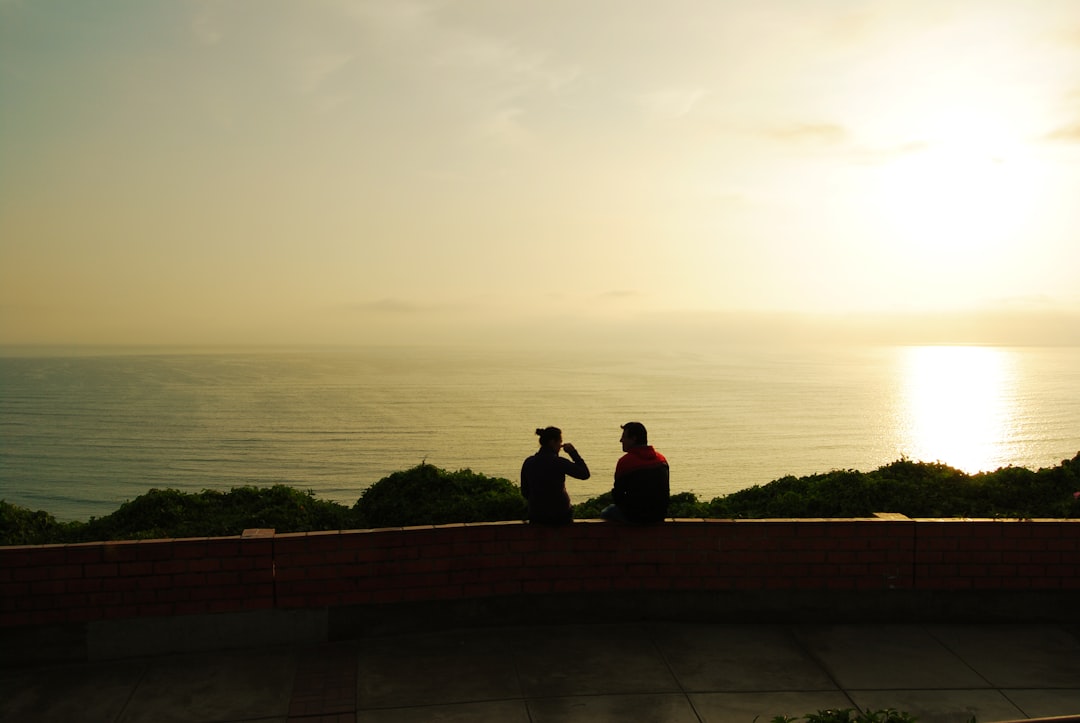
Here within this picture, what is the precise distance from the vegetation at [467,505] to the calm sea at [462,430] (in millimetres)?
23289

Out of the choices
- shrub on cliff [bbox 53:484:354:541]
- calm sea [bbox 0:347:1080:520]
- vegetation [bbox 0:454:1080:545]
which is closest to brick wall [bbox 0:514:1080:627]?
vegetation [bbox 0:454:1080:545]

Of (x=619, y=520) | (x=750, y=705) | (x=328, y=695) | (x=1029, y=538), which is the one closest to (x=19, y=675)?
(x=328, y=695)

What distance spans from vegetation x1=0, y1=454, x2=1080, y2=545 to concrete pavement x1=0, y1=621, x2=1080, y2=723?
7.15ft

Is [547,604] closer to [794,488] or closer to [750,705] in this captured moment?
[750,705]

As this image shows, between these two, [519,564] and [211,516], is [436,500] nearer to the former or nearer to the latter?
[211,516]

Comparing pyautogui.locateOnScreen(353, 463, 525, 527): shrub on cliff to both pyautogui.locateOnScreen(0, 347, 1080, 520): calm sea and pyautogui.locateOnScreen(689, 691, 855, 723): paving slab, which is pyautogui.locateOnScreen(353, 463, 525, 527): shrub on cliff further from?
pyautogui.locateOnScreen(0, 347, 1080, 520): calm sea

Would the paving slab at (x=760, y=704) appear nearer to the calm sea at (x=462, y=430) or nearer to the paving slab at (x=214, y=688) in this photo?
the paving slab at (x=214, y=688)

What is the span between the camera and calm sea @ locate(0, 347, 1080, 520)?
59656 millimetres

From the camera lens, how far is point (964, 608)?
7105mm

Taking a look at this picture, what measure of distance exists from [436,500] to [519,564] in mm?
3532

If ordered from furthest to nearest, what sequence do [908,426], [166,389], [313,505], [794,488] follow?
[166,389], [908,426], [794,488], [313,505]

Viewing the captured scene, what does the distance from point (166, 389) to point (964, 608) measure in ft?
482

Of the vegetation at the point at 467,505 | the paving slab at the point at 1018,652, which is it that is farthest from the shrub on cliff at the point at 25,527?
the paving slab at the point at 1018,652

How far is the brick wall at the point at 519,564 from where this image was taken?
6.20 metres
